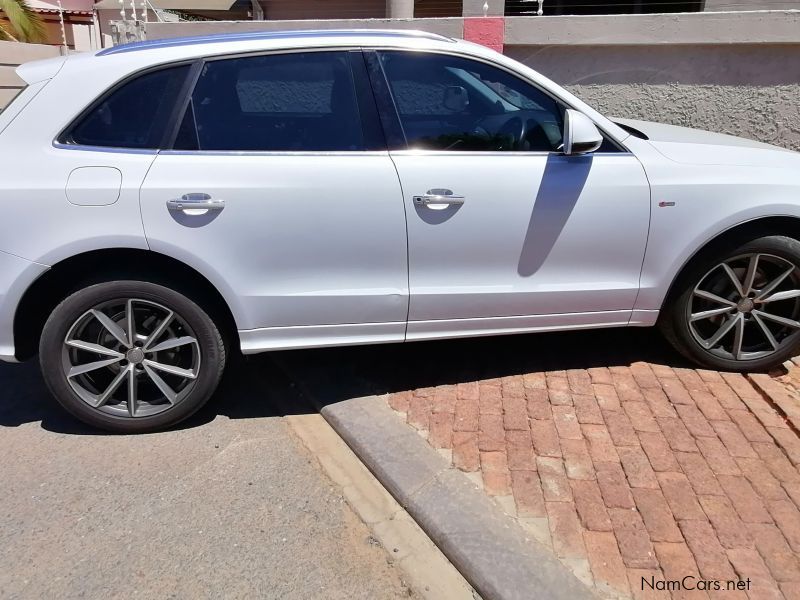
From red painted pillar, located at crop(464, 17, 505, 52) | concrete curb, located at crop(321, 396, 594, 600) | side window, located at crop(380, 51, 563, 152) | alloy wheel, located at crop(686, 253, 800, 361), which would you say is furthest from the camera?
red painted pillar, located at crop(464, 17, 505, 52)

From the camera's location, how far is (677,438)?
3252 millimetres

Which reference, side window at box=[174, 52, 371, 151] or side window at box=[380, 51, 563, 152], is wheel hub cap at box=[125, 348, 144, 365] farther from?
side window at box=[380, 51, 563, 152]

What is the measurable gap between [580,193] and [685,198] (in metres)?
0.57

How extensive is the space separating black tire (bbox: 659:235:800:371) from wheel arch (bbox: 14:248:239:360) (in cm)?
239

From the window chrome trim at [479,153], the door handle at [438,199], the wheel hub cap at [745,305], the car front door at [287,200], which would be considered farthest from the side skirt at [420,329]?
the window chrome trim at [479,153]

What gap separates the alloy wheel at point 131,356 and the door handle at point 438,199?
51.0 inches

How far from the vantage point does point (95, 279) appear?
320 centimetres

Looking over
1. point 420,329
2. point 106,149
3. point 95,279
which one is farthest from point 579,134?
point 95,279

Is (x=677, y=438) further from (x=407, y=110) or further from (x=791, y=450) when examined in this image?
(x=407, y=110)

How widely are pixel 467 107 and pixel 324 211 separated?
0.98 meters

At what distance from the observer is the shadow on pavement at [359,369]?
148 inches

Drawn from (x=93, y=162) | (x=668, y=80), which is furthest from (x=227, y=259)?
(x=668, y=80)

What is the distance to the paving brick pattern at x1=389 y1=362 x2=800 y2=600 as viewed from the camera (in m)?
2.54

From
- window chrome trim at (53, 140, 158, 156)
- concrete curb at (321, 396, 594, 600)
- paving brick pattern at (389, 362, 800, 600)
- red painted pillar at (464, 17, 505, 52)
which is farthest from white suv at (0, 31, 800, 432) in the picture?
red painted pillar at (464, 17, 505, 52)
